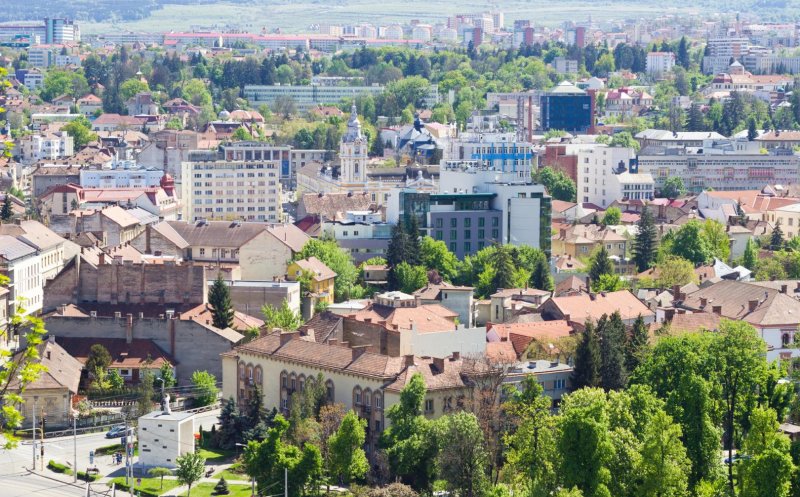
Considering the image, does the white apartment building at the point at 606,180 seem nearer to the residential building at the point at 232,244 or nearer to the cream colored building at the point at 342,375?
the residential building at the point at 232,244

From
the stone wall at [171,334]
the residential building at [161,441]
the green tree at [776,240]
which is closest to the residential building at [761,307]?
the stone wall at [171,334]

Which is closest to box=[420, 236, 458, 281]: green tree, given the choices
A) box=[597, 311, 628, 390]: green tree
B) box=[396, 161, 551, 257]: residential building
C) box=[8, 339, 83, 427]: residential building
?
box=[396, 161, 551, 257]: residential building

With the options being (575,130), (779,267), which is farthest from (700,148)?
(779,267)

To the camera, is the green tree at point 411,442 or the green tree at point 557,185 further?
the green tree at point 557,185

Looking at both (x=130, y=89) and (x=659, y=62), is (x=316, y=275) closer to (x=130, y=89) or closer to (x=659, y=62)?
(x=130, y=89)

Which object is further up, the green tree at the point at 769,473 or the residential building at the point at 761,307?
the green tree at the point at 769,473

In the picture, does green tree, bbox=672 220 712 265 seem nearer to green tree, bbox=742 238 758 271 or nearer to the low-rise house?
green tree, bbox=742 238 758 271
